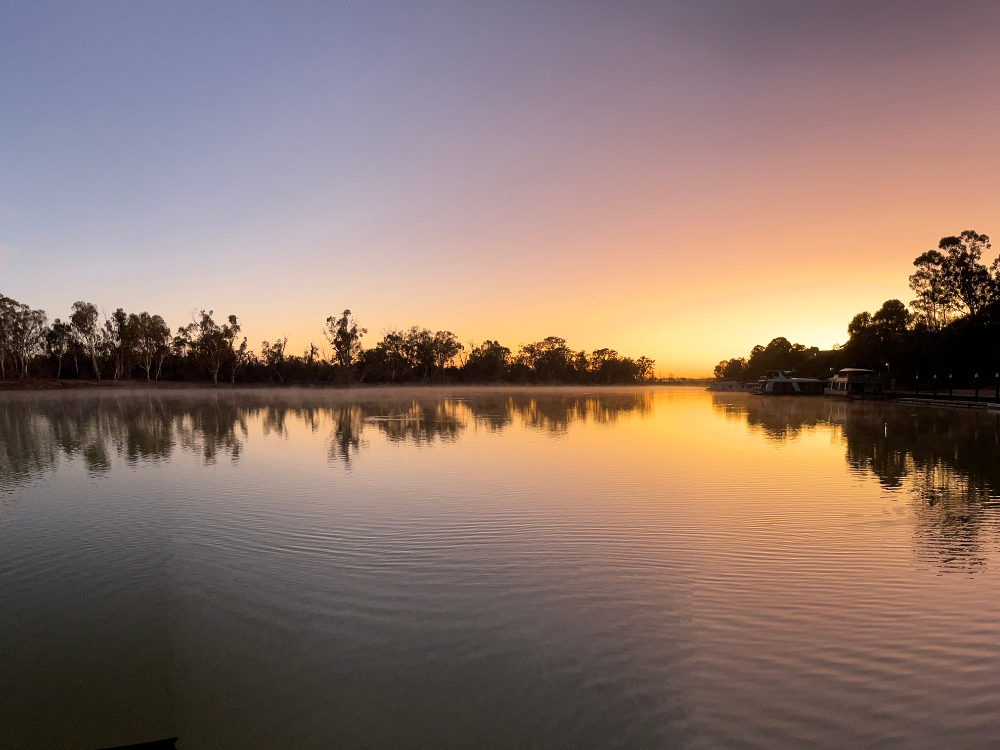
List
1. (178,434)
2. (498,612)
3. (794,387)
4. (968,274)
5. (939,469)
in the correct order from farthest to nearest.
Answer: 1. (794,387)
2. (968,274)
3. (178,434)
4. (939,469)
5. (498,612)

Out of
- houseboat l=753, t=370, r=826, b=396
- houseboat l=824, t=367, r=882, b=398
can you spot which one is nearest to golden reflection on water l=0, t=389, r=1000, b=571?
houseboat l=824, t=367, r=882, b=398

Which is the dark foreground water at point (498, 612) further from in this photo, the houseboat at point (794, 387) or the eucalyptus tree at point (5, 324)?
the eucalyptus tree at point (5, 324)

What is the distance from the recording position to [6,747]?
12.4ft

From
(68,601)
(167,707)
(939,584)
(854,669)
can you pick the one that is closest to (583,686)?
(854,669)

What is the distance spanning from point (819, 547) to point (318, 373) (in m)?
101

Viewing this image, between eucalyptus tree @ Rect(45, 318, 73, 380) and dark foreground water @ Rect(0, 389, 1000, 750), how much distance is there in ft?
293

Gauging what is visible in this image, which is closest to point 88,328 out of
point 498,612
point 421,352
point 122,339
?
point 122,339

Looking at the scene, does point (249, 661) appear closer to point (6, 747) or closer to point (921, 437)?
point (6, 747)

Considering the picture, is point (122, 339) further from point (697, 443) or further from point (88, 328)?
point (697, 443)

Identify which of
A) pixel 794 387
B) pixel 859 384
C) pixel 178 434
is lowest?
pixel 178 434

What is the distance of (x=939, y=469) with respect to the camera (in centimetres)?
1455

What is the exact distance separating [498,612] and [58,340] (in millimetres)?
102163

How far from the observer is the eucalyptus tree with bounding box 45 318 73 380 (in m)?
85.1

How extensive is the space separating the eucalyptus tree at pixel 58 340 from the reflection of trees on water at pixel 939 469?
303 ft
